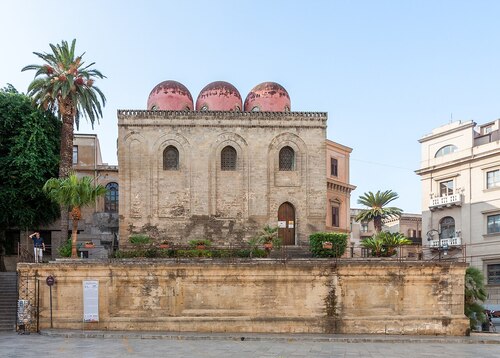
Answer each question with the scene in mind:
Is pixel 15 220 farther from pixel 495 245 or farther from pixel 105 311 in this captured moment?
pixel 495 245

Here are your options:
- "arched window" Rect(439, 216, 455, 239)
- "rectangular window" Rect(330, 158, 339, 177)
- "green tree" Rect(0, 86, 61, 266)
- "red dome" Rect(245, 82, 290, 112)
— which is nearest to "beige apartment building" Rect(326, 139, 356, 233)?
"rectangular window" Rect(330, 158, 339, 177)

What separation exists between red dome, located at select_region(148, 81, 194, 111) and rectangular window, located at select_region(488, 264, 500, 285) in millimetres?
26984

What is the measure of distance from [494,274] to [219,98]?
26144 mm

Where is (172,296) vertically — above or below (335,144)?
below

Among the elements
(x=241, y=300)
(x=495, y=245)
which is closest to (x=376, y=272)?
(x=241, y=300)

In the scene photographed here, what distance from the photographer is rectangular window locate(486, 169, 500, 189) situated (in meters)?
47.5

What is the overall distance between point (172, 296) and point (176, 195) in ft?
31.7

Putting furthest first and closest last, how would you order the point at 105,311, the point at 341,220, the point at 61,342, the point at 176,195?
the point at 341,220 → the point at 176,195 → the point at 105,311 → the point at 61,342

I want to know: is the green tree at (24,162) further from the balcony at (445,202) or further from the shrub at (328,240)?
the balcony at (445,202)

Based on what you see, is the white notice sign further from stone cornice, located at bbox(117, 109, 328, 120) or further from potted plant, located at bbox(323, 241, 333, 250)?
stone cornice, located at bbox(117, 109, 328, 120)

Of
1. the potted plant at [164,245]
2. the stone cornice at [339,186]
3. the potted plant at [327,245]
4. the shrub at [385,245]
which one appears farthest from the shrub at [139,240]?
the stone cornice at [339,186]

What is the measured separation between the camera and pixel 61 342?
23828 millimetres

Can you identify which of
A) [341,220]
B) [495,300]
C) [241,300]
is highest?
[341,220]

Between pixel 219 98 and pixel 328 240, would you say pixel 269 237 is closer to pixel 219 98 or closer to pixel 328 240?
pixel 328 240
